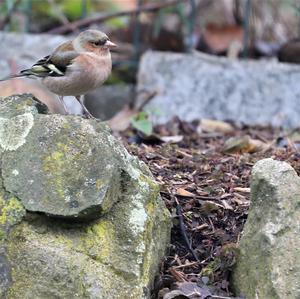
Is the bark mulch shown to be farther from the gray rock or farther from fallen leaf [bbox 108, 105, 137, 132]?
the gray rock

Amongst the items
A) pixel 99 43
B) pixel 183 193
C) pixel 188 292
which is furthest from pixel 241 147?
pixel 188 292

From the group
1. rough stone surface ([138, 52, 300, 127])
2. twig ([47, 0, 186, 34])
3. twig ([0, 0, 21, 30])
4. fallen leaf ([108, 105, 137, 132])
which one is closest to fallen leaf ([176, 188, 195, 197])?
fallen leaf ([108, 105, 137, 132])

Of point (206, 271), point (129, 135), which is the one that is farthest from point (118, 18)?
point (206, 271)

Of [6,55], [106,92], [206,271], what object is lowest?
[106,92]

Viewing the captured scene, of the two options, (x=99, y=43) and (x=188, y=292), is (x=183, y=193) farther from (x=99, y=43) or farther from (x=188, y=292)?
(x=99, y=43)

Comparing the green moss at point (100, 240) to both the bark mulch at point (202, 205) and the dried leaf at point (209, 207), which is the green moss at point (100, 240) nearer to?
the bark mulch at point (202, 205)

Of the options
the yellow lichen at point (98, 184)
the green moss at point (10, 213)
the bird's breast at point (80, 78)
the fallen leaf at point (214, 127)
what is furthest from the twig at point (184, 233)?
the fallen leaf at point (214, 127)

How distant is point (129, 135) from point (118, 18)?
9.39 feet

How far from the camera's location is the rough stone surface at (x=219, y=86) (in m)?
7.00

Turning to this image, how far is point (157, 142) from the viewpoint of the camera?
205 inches

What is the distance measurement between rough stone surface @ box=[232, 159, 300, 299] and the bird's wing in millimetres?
1812

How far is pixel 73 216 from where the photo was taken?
3199mm

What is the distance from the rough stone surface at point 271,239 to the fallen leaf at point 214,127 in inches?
110

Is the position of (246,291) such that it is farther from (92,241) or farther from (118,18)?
(118,18)
